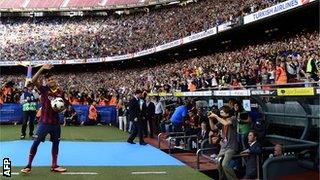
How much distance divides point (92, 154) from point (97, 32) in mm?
38525

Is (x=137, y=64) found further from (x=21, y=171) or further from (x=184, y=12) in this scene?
(x=21, y=171)

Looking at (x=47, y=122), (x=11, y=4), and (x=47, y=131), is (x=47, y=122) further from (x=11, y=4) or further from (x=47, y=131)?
(x=11, y=4)

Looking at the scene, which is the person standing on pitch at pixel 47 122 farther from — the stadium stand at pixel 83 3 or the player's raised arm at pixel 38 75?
the stadium stand at pixel 83 3

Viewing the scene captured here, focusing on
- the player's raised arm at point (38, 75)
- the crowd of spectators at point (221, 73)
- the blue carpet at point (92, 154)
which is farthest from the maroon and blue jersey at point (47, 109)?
the crowd of spectators at point (221, 73)

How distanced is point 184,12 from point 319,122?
3458 cm

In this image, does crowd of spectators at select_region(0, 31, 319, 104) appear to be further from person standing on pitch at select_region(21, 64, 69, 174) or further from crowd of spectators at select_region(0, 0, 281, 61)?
person standing on pitch at select_region(21, 64, 69, 174)

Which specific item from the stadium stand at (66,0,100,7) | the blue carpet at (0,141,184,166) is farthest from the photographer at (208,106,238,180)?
the stadium stand at (66,0,100,7)

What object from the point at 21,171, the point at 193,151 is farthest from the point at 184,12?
the point at 21,171

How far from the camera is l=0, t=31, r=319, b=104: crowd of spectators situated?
513 inches

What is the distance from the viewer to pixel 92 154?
39.0ft

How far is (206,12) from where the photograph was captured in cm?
3594

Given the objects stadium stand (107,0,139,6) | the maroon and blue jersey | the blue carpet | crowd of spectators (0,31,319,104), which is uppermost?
stadium stand (107,0,139,6)

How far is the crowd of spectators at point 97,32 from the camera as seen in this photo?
38.2 meters

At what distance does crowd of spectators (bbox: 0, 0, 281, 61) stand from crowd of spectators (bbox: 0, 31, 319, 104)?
9.10 feet
